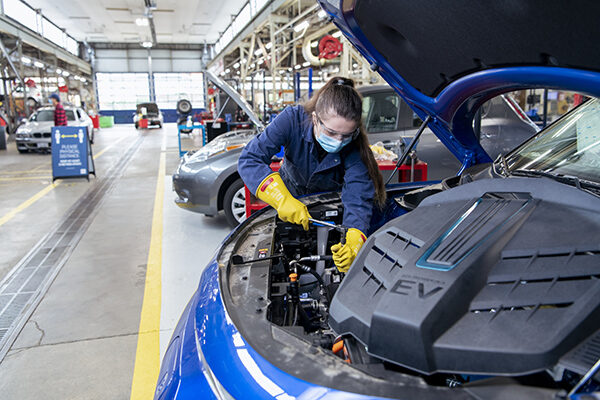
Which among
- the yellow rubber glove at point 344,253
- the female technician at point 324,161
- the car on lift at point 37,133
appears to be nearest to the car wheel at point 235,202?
the female technician at point 324,161

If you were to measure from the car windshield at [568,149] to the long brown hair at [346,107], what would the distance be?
658mm

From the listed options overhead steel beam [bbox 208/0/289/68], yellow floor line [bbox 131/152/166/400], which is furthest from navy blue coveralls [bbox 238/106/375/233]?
overhead steel beam [bbox 208/0/289/68]

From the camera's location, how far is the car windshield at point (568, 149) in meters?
1.73

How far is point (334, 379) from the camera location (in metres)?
1.03

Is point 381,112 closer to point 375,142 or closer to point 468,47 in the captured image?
point 375,142

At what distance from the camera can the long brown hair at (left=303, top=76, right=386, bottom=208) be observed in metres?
2.06

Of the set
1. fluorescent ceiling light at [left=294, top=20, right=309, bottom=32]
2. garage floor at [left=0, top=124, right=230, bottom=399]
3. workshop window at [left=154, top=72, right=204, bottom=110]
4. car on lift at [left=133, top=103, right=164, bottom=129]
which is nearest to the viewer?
garage floor at [left=0, top=124, right=230, bottom=399]

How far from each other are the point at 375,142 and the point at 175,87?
33.2 m

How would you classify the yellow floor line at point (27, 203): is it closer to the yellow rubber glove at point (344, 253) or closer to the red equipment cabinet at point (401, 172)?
the red equipment cabinet at point (401, 172)

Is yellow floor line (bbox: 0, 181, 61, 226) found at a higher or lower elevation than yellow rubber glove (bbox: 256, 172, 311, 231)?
lower

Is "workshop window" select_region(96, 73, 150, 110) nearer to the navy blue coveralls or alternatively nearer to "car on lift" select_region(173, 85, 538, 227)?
"car on lift" select_region(173, 85, 538, 227)

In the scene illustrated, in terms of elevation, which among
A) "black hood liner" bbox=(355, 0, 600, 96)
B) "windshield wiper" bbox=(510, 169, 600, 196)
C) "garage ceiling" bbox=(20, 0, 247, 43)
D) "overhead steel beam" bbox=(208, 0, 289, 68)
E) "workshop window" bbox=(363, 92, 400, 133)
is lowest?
"windshield wiper" bbox=(510, 169, 600, 196)

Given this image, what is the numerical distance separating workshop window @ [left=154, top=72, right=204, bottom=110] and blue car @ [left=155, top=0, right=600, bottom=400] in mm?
35477

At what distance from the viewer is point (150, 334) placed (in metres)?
2.84
